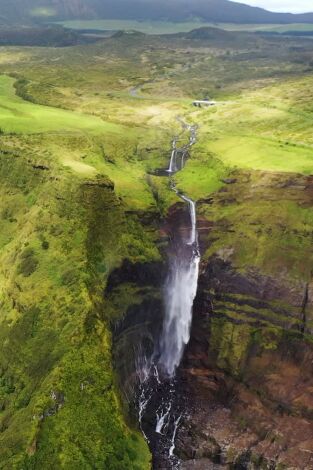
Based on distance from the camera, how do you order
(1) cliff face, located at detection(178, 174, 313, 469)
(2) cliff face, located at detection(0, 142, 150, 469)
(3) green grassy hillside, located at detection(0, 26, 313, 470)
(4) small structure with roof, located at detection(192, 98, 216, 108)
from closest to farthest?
(2) cliff face, located at detection(0, 142, 150, 469) → (3) green grassy hillside, located at detection(0, 26, 313, 470) → (1) cliff face, located at detection(178, 174, 313, 469) → (4) small structure with roof, located at detection(192, 98, 216, 108)

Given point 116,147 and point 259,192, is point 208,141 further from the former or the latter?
point 259,192

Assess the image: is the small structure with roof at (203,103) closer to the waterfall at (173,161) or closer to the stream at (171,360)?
the waterfall at (173,161)

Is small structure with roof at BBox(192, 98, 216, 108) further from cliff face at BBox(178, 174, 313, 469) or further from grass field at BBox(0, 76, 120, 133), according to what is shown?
cliff face at BBox(178, 174, 313, 469)

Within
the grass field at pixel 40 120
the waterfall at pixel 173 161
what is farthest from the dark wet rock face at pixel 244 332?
the grass field at pixel 40 120

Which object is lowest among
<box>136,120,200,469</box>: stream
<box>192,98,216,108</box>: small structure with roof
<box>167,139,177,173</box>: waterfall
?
<box>136,120,200,469</box>: stream

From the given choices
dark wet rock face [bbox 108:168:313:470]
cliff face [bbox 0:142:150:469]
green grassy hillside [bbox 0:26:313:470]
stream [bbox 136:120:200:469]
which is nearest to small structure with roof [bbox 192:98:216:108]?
green grassy hillside [bbox 0:26:313:470]

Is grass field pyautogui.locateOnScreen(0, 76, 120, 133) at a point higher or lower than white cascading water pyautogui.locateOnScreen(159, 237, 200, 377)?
higher

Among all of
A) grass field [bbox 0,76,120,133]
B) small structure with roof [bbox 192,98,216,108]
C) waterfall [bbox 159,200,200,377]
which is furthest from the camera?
small structure with roof [bbox 192,98,216,108]

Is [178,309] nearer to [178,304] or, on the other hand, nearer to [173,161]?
[178,304]

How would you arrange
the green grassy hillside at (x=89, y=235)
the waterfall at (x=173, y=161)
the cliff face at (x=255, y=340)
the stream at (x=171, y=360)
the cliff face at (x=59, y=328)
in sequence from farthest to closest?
the waterfall at (x=173, y=161), the cliff face at (x=255, y=340), the stream at (x=171, y=360), the green grassy hillside at (x=89, y=235), the cliff face at (x=59, y=328)
